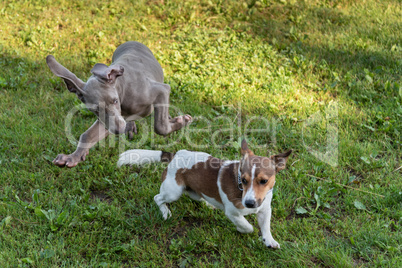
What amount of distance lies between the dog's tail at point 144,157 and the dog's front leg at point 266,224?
47.9 inches

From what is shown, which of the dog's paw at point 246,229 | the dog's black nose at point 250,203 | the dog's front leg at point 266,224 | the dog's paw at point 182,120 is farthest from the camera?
the dog's paw at point 182,120

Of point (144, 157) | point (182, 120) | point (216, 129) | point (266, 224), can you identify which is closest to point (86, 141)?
point (144, 157)

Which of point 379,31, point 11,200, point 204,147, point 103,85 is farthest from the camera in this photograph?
point 379,31

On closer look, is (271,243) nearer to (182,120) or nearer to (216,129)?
(182,120)

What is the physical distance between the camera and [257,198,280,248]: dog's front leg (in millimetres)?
3674

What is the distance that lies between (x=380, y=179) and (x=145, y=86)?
2.85 m

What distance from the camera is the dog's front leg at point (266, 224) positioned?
3.67 metres

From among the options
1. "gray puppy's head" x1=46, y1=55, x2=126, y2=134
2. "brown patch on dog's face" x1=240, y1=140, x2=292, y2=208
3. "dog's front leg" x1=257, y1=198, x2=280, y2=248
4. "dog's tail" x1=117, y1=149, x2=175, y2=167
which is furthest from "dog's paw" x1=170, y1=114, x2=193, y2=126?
"dog's front leg" x1=257, y1=198, x2=280, y2=248

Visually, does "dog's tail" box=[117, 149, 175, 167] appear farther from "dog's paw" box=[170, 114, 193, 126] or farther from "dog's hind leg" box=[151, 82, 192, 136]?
"dog's paw" box=[170, 114, 193, 126]

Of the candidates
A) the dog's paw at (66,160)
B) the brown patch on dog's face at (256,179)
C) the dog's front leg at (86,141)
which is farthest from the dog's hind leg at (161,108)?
the brown patch on dog's face at (256,179)

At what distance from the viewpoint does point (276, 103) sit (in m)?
5.98

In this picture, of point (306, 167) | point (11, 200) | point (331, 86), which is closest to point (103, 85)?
point (11, 200)

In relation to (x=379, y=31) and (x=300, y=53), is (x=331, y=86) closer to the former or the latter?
(x=300, y=53)

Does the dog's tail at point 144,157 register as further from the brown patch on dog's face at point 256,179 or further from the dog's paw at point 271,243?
the dog's paw at point 271,243
